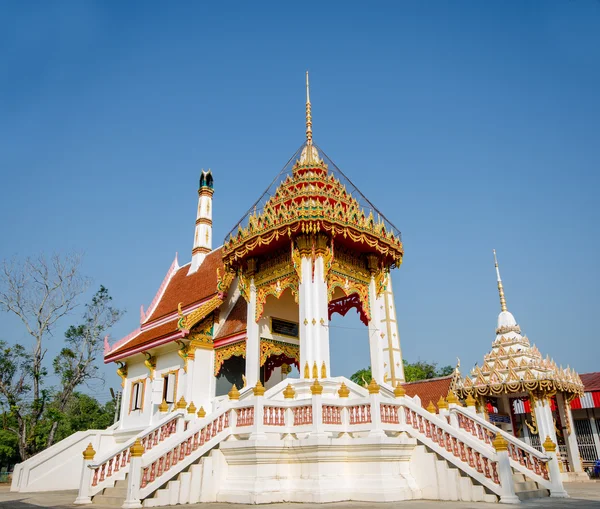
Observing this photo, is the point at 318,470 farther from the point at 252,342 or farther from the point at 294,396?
the point at 252,342

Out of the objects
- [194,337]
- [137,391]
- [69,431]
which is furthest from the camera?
[69,431]

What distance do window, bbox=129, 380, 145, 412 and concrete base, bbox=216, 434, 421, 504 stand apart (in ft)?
31.5

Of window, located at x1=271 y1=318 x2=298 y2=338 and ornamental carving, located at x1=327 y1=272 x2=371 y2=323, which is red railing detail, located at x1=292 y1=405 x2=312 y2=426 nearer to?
ornamental carving, located at x1=327 y1=272 x2=371 y2=323

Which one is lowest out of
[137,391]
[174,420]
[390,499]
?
[390,499]

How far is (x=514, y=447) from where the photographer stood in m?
9.11

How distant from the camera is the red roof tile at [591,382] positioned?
21.8m

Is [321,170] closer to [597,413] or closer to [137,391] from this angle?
[137,391]

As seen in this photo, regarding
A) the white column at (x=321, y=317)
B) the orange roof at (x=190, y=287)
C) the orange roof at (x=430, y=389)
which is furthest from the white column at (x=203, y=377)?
the orange roof at (x=430, y=389)

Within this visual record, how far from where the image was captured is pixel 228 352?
1514cm

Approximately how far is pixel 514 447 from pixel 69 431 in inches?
1299

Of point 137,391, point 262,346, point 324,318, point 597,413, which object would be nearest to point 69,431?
point 137,391

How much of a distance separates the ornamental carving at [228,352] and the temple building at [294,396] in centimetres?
5

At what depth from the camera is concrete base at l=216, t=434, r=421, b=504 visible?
862cm

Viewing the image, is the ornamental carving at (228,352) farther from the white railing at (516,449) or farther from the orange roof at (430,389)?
the orange roof at (430,389)
